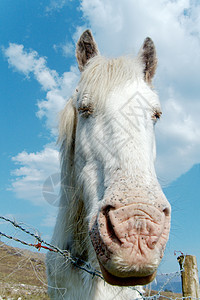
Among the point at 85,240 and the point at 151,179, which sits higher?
the point at 151,179

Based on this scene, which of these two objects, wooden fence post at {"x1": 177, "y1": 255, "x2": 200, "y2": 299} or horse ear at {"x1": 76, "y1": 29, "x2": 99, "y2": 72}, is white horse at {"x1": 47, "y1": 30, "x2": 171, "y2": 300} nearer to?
horse ear at {"x1": 76, "y1": 29, "x2": 99, "y2": 72}

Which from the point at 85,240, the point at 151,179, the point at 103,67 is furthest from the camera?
the point at 103,67

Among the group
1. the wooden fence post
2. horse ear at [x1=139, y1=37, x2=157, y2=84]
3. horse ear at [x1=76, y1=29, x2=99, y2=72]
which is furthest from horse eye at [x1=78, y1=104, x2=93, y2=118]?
the wooden fence post

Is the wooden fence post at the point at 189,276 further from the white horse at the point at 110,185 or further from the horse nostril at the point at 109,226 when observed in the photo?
the horse nostril at the point at 109,226

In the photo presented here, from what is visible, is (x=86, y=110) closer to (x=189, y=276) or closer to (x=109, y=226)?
(x=109, y=226)

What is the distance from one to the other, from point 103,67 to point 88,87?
416mm

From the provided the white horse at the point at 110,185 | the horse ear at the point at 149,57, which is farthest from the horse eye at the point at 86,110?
the horse ear at the point at 149,57

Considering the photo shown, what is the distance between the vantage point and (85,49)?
12.1 ft

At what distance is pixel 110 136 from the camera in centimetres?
245

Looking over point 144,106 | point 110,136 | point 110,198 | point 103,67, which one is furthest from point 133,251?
point 103,67

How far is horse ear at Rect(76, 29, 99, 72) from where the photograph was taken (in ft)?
11.9

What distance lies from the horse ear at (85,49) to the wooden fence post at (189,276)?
3.08 metres

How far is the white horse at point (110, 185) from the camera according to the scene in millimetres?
1613

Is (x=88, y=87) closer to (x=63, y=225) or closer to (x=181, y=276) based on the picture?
(x=63, y=225)
